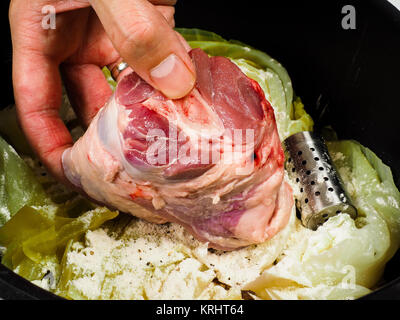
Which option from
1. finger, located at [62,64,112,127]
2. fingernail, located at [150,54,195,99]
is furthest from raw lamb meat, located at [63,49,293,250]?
finger, located at [62,64,112,127]

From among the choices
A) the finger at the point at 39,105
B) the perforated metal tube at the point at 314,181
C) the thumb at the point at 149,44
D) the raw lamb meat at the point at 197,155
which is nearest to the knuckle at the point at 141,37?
the thumb at the point at 149,44

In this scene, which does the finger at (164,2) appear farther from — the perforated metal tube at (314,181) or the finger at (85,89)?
the perforated metal tube at (314,181)

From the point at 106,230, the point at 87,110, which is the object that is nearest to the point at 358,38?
the point at 87,110

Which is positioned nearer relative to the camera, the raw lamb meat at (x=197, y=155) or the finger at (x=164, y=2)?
the raw lamb meat at (x=197, y=155)

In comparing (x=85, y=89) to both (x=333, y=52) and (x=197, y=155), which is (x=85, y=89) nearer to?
(x=197, y=155)

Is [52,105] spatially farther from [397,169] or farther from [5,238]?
[397,169]

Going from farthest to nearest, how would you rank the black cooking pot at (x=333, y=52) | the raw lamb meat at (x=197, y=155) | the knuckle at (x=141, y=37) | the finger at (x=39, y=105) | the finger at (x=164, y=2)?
the finger at (x=164, y=2) < the black cooking pot at (x=333, y=52) < the finger at (x=39, y=105) < the raw lamb meat at (x=197, y=155) < the knuckle at (x=141, y=37)

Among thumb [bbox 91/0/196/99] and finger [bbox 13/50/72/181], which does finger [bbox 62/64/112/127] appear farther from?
thumb [bbox 91/0/196/99]
